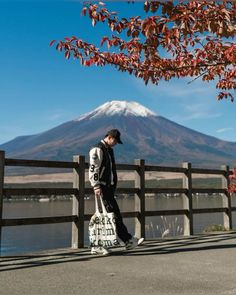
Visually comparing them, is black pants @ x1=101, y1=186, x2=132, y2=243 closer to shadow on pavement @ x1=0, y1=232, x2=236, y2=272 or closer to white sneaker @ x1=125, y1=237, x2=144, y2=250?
white sneaker @ x1=125, y1=237, x2=144, y2=250

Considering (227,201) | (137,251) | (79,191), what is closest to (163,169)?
(227,201)

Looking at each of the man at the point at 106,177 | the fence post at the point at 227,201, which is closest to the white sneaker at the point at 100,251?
the man at the point at 106,177

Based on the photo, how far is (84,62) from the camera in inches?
300

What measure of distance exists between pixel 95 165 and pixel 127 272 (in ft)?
6.34

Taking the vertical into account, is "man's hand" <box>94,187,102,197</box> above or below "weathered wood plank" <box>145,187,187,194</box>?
below

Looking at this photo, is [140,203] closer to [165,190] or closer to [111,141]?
[165,190]

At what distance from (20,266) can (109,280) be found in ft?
4.99

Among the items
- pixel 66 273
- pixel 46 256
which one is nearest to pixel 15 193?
pixel 46 256

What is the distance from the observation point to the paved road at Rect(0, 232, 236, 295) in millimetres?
4730

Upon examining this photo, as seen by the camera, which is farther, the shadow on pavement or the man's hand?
the man's hand

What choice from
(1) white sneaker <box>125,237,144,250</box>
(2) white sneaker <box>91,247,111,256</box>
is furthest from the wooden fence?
(1) white sneaker <box>125,237,144,250</box>

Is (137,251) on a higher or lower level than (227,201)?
lower

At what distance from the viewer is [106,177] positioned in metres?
7.10

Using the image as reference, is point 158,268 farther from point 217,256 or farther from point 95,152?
point 95,152
